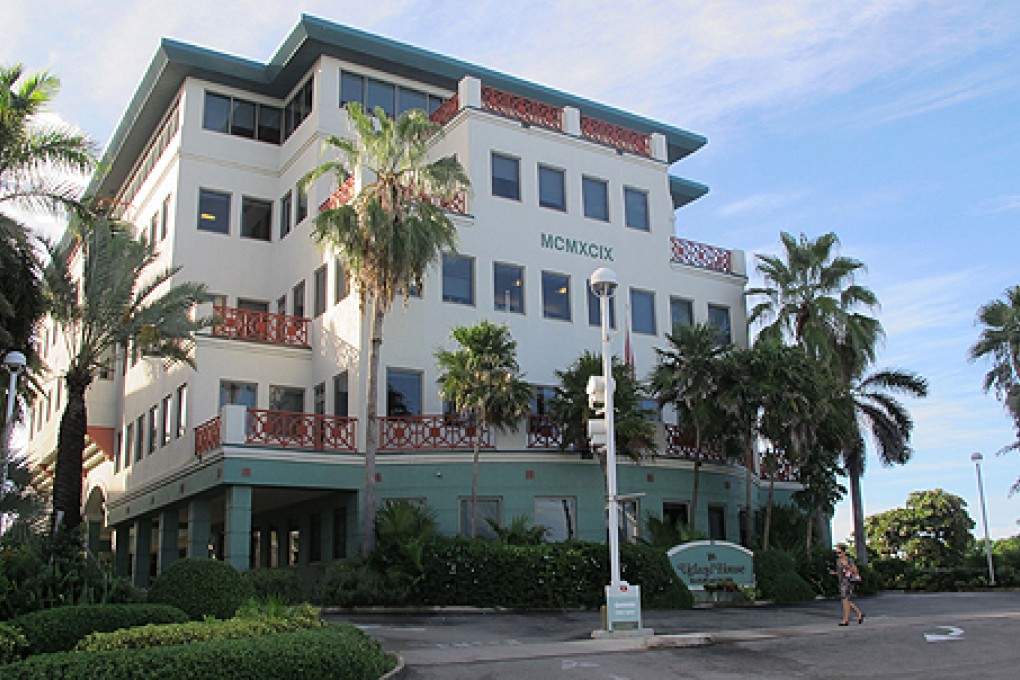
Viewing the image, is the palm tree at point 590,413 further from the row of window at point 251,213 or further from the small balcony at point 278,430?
the row of window at point 251,213

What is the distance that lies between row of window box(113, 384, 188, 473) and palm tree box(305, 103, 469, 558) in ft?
23.1

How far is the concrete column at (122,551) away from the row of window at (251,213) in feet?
39.8

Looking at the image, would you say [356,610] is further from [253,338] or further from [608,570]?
[253,338]

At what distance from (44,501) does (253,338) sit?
6.99 m

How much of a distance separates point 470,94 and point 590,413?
10413 mm

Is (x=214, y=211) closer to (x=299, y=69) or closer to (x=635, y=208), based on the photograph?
(x=299, y=69)

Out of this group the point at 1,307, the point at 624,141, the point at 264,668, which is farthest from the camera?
the point at 624,141

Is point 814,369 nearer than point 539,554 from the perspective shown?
No

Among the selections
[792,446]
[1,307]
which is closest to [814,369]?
[792,446]

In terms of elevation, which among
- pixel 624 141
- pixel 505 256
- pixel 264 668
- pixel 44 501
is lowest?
pixel 264 668

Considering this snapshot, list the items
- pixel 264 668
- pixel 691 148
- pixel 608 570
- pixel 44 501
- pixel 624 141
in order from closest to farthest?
pixel 264 668
pixel 608 570
pixel 44 501
pixel 624 141
pixel 691 148

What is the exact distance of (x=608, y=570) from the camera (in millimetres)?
23266

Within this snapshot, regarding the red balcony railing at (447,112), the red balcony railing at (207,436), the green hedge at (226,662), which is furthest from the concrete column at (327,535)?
the green hedge at (226,662)

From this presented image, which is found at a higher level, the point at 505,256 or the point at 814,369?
the point at 505,256
